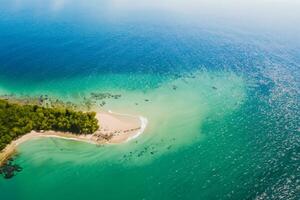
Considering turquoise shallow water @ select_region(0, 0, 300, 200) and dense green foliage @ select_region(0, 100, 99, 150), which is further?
dense green foliage @ select_region(0, 100, 99, 150)

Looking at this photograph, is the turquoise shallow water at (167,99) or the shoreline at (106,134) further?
the shoreline at (106,134)

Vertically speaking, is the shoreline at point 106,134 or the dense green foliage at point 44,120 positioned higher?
the dense green foliage at point 44,120

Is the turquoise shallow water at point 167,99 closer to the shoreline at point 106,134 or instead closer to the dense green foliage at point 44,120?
the shoreline at point 106,134

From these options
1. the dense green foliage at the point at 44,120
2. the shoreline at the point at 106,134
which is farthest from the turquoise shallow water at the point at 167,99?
the dense green foliage at the point at 44,120

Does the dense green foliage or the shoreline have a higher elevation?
the dense green foliage

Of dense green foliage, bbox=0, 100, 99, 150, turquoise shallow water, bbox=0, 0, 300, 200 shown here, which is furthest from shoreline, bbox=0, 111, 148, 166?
turquoise shallow water, bbox=0, 0, 300, 200

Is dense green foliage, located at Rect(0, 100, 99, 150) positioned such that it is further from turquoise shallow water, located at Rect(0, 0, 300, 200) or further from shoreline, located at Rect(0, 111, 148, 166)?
turquoise shallow water, located at Rect(0, 0, 300, 200)
